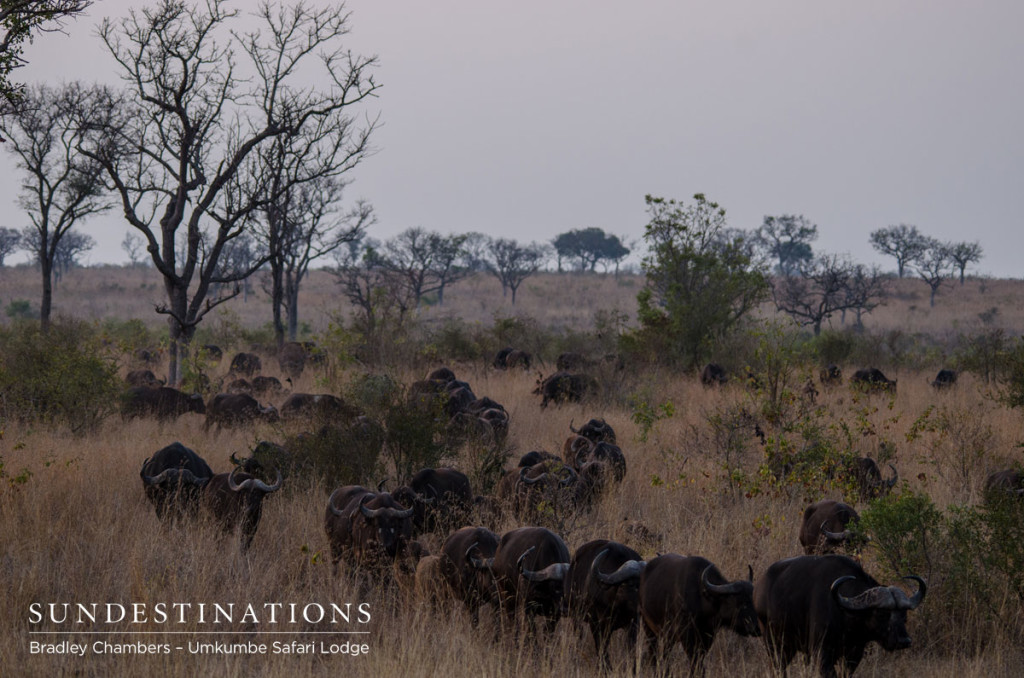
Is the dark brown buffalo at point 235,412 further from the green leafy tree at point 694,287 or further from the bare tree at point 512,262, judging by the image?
the bare tree at point 512,262

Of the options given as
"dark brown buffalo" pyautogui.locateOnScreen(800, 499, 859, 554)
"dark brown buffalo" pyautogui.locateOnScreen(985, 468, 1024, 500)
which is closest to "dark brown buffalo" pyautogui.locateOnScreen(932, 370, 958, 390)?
"dark brown buffalo" pyautogui.locateOnScreen(985, 468, 1024, 500)

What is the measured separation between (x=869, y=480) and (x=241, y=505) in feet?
20.8

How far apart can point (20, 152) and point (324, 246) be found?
9910 mm

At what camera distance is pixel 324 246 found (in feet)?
98.8

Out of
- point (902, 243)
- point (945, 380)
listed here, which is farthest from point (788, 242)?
point (945, 380)

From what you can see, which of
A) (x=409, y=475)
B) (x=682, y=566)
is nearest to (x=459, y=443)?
(x=409, y=475)

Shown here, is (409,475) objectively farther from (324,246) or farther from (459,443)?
(324,246)

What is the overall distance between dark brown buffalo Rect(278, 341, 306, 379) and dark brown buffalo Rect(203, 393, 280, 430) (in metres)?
7.45

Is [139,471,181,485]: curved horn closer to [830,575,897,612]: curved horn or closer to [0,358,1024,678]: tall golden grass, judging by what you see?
[0,358,1024,678]: tall golden grass

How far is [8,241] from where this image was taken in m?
75.9

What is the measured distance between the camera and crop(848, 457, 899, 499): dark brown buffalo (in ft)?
28.0

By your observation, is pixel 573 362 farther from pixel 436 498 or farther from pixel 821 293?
pixel 821 293

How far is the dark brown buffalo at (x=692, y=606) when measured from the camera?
15.8 ft

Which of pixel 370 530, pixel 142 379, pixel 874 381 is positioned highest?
pixel 874 381
